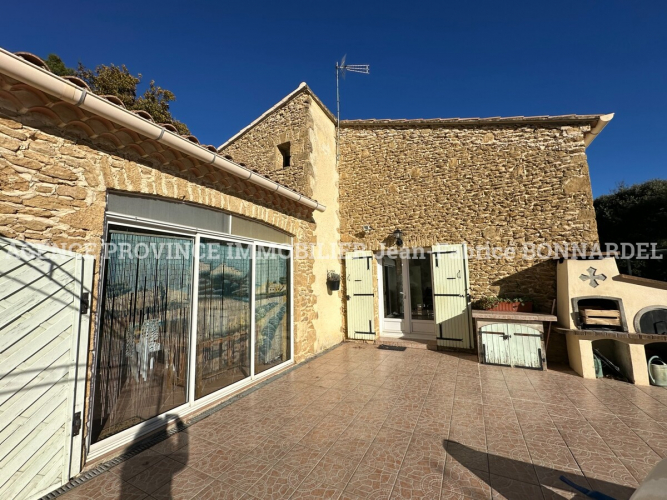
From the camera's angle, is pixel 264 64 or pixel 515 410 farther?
pixel 264 64

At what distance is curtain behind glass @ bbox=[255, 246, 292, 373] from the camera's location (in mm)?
4430

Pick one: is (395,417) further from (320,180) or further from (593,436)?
(320,180)

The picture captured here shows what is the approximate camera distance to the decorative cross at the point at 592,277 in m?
4.33

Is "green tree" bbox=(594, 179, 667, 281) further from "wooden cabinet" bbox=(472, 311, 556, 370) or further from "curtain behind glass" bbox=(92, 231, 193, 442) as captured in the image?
"curtain behind glass" bbox=(92, 231, 193, 442)

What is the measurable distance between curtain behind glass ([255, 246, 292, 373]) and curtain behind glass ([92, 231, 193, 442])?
1280mm

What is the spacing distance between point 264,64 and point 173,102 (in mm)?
6439

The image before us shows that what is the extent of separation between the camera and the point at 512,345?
15.8 ft

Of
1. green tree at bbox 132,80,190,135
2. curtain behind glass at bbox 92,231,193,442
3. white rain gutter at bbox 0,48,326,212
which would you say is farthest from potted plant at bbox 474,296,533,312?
green tree at bbox 132,80,190,135

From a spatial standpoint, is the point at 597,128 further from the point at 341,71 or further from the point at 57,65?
the point at 57,65

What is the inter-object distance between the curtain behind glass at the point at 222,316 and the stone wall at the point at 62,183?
3.21 ft

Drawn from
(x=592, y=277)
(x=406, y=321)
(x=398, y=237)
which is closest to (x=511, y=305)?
(x=592, y=277)

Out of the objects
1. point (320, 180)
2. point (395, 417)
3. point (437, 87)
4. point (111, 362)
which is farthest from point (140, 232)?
point (437, 87)

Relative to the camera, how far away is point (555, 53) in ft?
19.4

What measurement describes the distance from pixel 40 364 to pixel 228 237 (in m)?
2.26
